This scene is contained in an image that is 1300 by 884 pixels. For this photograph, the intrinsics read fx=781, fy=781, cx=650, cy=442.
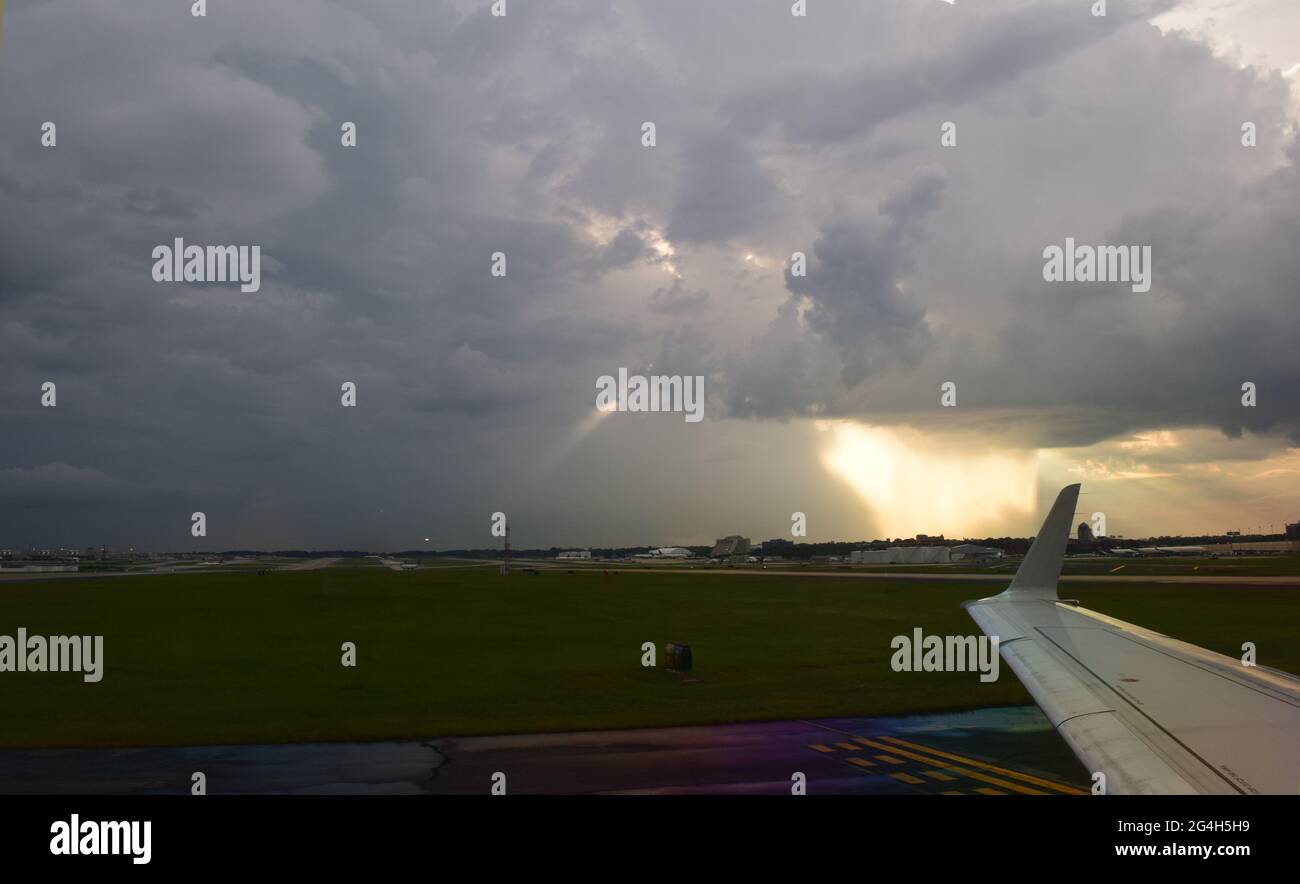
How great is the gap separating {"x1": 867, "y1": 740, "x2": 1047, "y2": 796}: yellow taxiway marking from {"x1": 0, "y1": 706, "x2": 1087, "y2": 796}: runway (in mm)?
38

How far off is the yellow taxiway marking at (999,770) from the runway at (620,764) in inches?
0.9

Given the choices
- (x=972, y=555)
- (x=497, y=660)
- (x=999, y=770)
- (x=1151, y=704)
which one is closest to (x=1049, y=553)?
(x=999, y=770)

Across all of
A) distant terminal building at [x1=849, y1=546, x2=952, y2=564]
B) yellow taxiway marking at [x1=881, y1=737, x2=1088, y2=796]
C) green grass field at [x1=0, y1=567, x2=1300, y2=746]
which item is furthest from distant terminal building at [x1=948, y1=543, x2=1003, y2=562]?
yellow taxiway marking at [x1=881, y1=737, x2=1088, y2=796]

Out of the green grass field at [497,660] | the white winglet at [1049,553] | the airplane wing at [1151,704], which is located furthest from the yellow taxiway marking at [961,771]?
the green grass field at [497,660]

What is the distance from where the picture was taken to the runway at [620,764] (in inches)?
579

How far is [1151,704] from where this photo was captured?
8.64 m

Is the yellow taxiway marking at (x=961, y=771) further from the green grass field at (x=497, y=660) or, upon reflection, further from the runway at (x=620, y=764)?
the green grass field at (x=497, y=660)

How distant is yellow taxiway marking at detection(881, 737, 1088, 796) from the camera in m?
14.3

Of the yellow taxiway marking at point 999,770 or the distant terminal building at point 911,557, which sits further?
the distant terminal building at point 911,557

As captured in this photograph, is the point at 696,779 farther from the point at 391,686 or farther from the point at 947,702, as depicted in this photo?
the point at 391,686
